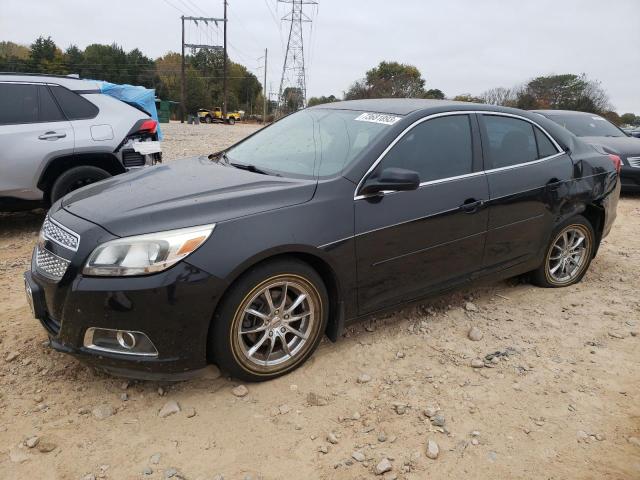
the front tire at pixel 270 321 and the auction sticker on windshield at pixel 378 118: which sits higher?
the auction sticker on windshield at pixel 378 118

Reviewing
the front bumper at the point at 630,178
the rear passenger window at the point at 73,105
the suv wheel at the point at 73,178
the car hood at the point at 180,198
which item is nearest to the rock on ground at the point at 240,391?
→ the car hood at the point at 180,198

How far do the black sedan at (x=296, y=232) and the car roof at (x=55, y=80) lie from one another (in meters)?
2.82

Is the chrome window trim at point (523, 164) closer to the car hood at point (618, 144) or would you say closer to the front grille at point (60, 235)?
the front grille at point (60, 235)

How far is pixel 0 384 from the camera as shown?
9.17 feet

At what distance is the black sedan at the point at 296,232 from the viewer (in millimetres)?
2455

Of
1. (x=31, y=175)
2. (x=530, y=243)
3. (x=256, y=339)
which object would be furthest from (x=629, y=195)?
(x=31, y=175)

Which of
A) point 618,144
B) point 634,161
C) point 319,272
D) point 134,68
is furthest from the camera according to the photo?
point 134,68

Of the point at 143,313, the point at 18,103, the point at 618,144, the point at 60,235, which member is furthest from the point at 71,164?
the point at 618,144

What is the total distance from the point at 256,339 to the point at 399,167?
4.56ft

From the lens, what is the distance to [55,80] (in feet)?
18.6

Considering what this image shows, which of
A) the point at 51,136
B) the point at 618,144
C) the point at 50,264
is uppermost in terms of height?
the point at 618,144

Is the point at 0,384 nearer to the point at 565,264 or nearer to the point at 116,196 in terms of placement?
the point at 116,196

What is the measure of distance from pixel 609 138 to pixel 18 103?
385 inches

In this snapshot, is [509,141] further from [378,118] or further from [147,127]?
[147,127]
